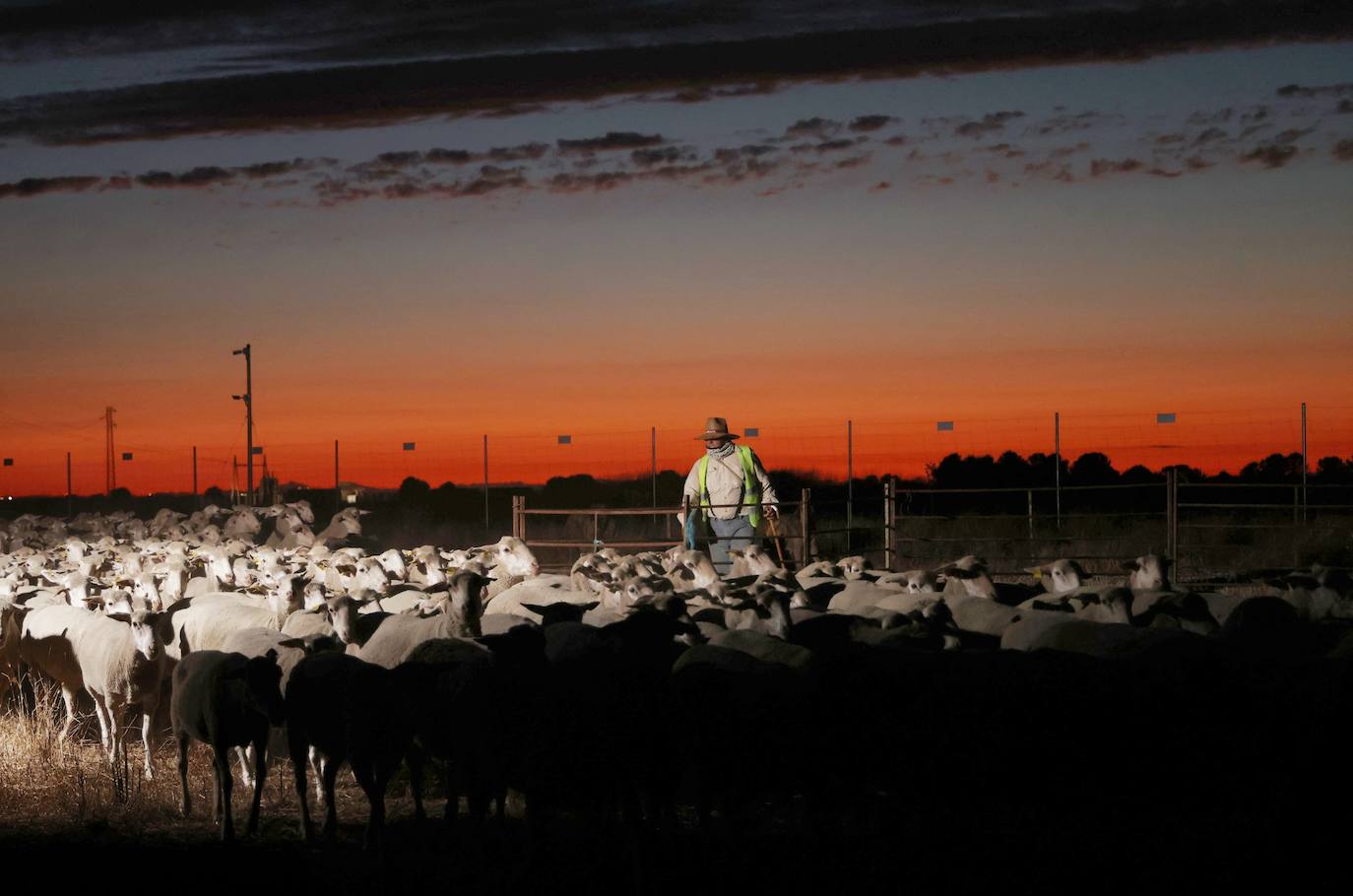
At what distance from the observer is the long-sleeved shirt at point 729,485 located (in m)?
16.6

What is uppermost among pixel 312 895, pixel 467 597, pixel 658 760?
pixel 467 597

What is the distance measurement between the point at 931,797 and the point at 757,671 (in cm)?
127

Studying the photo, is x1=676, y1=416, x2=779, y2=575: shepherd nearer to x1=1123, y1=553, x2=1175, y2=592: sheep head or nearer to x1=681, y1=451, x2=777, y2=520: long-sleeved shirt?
x1=681, y1=451, x2=777, y2=520: long-sleeved shirt

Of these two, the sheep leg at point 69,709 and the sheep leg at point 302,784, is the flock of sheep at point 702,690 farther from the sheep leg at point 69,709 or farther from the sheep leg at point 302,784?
the sheep leg at point 69,709

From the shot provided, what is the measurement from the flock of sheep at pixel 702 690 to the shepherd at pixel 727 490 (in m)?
5.25

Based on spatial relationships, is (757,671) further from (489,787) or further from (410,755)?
(410,755)

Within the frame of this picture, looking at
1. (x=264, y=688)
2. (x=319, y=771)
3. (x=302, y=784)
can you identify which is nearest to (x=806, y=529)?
(x=319, y=771)

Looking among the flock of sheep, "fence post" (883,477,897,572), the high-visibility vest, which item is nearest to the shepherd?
the high-visibility vest

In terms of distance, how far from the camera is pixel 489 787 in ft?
25.7

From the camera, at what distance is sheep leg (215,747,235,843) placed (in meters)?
8.15

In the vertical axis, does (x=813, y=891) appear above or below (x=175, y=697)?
below

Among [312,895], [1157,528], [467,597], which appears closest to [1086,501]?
[1157,528]

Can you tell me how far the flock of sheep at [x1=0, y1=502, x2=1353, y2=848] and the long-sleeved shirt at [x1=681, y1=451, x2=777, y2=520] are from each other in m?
5.42

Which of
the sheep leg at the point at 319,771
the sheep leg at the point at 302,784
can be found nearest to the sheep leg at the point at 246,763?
the sheep leg at the point at 319,771
